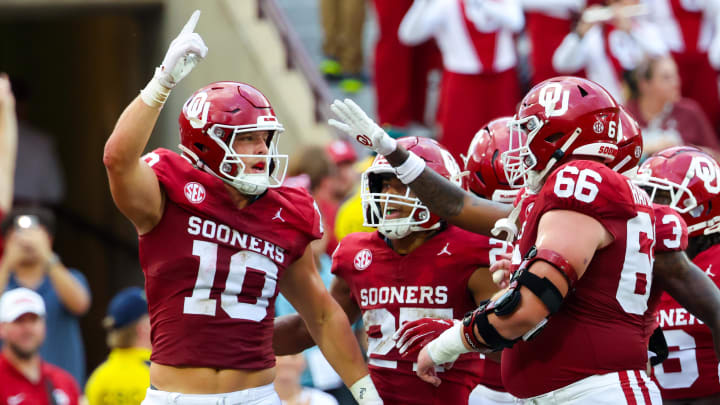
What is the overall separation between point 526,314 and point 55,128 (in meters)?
11.1

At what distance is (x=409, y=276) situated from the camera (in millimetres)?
4707

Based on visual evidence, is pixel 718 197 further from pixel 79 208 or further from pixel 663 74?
pixel 79 208

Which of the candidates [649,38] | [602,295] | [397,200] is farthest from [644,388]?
[649,38]

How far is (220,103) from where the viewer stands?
4.46m

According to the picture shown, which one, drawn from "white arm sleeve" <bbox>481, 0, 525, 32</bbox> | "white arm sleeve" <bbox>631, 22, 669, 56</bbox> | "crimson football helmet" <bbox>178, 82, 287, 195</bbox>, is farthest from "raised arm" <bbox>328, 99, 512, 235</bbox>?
"white arm sleeve" <bbox>631, 22, 669, 56</bbox>

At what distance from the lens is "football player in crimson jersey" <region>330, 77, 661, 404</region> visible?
3758 mm

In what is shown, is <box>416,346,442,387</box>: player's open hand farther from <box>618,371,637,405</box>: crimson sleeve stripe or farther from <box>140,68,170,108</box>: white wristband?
<box>140,68,170,108</box>: white wristband

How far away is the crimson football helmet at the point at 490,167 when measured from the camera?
5.06m

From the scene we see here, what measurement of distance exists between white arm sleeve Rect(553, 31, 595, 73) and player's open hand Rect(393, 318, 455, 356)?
4236mm

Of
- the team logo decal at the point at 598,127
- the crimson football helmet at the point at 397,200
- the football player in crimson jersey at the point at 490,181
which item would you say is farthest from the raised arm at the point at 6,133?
the team logo decal at the point at 598,127

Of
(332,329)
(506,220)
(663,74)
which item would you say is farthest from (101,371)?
(663,74)

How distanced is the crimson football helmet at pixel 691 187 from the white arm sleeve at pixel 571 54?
3504 mm

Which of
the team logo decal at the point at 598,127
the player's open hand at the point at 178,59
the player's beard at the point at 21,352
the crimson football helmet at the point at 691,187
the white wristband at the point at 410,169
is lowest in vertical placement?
the player's beard at the point at 21,352

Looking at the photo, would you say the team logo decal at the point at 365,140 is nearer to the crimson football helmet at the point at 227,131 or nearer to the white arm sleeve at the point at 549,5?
the crimson football helmet at the point at 227,131
